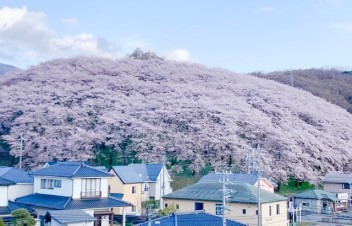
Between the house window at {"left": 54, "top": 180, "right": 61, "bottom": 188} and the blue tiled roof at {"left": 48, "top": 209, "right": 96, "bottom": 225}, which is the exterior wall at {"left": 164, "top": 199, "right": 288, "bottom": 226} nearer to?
the house window at {"left": 54, "top": 180, "right": 61, "bottom": 188}

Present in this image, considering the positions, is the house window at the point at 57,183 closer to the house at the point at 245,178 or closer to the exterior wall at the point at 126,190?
the exterior wall at the point at 126,190

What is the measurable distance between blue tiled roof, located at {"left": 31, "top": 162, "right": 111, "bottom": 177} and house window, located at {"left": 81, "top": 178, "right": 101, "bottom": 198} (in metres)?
0.37

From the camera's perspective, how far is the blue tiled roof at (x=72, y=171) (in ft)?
77.7

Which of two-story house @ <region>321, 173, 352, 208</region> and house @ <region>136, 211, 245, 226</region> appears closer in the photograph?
house @ <region>136, 211, 245, 226</region>

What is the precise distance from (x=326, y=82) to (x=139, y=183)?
7597 centimetres

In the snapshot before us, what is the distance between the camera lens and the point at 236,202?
24766 mm

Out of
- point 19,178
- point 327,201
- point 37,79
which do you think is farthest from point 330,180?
point 37,79

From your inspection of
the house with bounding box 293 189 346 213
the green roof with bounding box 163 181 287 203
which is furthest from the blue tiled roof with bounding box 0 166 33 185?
the house with bounding box 293 189 346 213

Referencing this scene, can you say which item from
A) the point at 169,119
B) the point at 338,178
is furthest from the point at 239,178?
the point at 169,119

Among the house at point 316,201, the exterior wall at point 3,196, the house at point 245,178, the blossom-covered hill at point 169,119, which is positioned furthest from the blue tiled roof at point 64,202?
the house at point 316,201

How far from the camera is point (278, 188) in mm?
38875

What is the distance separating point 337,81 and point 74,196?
286 ft

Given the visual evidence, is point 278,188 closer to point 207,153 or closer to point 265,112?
point 207,153

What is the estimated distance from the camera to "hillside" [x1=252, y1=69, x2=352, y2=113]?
278 ft
